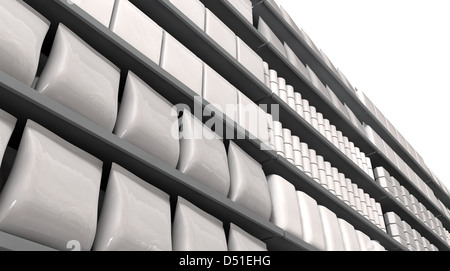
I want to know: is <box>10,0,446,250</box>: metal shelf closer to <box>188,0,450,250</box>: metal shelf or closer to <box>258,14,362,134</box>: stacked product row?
<box>188,0,450,250</box>: metal shelf

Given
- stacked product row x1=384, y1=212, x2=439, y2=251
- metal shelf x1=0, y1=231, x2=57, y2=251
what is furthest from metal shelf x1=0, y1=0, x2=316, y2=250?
stacked product row x1=384, y1=212, x2=439, y2=251

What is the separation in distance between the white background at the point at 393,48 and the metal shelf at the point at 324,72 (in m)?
0.34

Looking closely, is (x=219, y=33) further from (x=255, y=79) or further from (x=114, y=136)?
(x=114, y=136)

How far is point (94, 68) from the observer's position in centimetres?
87

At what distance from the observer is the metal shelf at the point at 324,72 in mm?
1940

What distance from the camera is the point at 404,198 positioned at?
2.21m

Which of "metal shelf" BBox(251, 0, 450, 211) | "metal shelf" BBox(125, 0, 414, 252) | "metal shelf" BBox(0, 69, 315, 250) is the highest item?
"metal shelf" BBox(251, 0, 450, 211)

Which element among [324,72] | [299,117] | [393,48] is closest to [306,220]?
[299,117]

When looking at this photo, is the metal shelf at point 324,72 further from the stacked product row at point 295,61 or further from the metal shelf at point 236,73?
the metal shelf at point 236,73

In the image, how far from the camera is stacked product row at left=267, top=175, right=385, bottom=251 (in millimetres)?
1229

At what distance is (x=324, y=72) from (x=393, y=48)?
601 mm

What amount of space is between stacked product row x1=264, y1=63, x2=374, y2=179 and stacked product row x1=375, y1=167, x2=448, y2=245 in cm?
15
